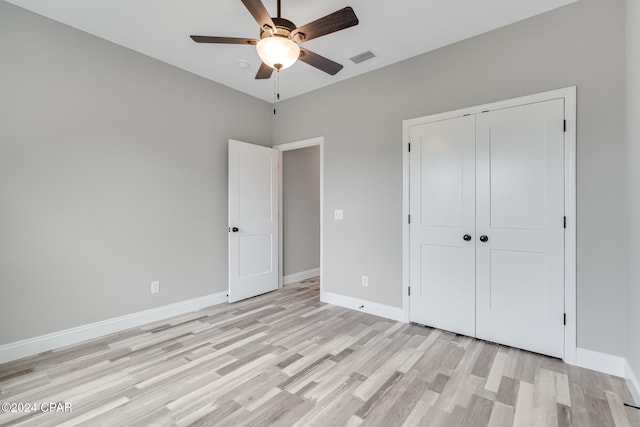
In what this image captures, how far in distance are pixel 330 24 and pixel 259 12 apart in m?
0.44

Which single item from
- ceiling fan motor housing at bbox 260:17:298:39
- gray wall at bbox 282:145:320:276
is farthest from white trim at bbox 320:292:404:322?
ceiling fan motor housing at bbox 260:17:298:39

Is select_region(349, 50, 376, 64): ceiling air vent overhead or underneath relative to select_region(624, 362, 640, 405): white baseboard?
overhead

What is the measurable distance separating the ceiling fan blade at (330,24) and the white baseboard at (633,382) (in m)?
2.89

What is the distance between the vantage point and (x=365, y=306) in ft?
11.4

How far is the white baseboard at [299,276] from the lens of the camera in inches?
187

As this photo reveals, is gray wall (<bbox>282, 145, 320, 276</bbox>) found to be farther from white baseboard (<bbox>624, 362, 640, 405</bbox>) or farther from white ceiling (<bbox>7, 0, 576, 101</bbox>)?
white baseboard (<bbox>624, 362, 640, 405</bbox>)

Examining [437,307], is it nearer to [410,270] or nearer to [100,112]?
[410,270]

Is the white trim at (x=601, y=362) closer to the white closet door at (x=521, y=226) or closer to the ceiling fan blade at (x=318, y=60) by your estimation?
the white closet door at (x=521, y=226)

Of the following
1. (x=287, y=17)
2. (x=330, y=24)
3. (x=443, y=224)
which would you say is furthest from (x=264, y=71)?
(x=443, y=224)

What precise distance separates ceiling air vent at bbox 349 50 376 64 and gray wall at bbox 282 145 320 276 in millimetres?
2038

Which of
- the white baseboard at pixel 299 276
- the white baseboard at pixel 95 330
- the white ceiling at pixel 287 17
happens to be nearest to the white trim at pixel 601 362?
the white ceiling at pixel 287 17

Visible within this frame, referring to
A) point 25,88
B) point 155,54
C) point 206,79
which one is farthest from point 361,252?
point 25,88

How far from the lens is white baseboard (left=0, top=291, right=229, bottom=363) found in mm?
2356

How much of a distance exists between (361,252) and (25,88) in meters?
3.52
